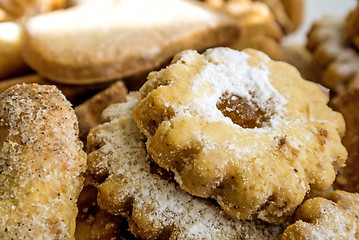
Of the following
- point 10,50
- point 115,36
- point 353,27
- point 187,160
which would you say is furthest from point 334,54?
point 10,50

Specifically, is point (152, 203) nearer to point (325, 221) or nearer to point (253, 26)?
point (325, 221)

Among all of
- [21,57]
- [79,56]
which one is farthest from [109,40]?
[21,57]

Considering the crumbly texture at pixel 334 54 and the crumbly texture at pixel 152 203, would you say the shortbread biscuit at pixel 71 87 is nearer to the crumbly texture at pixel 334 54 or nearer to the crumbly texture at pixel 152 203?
the crumbly texture at pixel 152 203

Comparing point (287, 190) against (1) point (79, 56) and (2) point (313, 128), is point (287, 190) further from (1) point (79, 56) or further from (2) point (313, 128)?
(1) point (79, 56)

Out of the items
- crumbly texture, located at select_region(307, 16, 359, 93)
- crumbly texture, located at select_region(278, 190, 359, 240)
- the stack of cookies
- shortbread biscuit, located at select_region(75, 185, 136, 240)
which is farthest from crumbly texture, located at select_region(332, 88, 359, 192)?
shortbread biscuit, located at select_region(75, 185, 136, 240)

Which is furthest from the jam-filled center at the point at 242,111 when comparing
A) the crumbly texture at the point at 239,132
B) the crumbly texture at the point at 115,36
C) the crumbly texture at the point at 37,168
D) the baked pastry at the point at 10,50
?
the baked pastry at the point at 10,50
